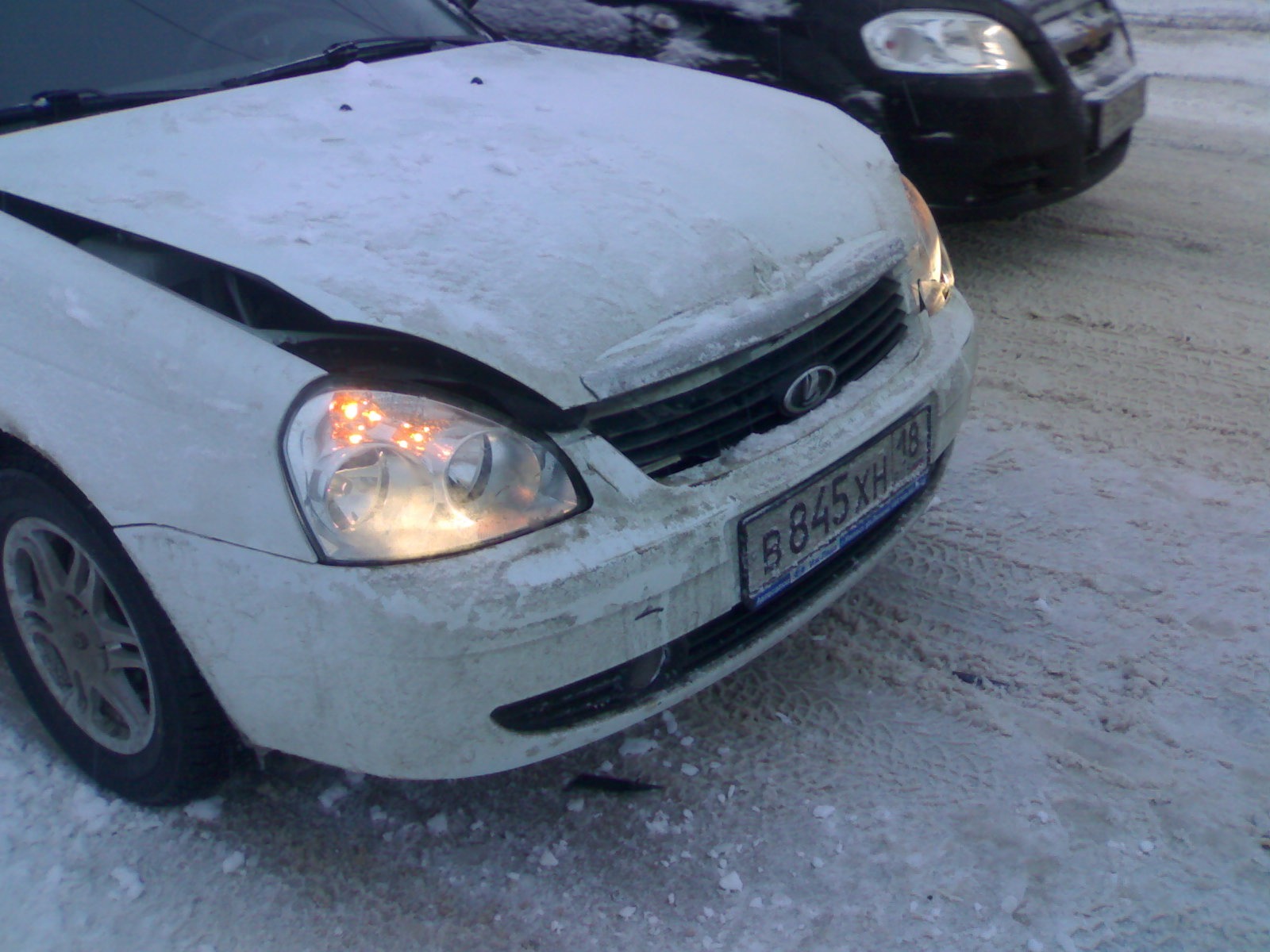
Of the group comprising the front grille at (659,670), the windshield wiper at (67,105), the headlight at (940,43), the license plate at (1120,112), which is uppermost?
the windshield wiper at (67,105)

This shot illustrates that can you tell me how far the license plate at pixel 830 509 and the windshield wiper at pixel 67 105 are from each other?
1.58 m

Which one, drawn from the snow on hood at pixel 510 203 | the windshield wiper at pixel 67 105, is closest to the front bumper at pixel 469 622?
the snow on hood at pixel 510 203

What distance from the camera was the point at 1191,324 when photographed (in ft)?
13.5

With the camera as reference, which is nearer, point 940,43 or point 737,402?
point 737,402

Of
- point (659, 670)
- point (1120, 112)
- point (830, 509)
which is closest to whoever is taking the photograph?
point (659, 670)

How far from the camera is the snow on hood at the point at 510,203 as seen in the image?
1.89 meters

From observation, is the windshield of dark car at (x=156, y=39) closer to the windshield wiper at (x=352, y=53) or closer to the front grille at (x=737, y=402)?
the windshield wiper at (x=352, y=53)

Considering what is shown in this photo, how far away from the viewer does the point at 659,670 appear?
1.99m

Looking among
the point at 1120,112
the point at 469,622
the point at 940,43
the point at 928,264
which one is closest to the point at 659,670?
the point at 469,622

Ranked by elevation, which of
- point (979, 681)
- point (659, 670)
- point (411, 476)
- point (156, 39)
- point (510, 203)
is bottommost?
point (979, 681)

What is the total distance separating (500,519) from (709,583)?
14.3 inches

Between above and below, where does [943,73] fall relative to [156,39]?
below

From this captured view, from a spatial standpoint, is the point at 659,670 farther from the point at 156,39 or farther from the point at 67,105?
the point at 156,39

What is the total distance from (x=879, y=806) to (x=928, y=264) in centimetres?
117
